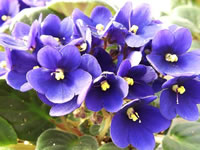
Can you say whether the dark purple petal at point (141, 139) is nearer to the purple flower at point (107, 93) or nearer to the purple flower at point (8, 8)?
the purple flower at point (107, 93)

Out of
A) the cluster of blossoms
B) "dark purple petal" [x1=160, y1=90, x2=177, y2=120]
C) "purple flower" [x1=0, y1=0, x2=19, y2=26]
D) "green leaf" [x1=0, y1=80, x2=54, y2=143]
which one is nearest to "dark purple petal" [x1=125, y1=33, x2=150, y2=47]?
the cluster of blossoms

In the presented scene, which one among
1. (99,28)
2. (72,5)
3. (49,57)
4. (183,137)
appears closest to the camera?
(49,57)

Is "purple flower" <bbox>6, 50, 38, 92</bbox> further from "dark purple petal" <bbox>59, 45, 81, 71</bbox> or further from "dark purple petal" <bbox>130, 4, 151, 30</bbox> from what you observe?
"dark purple petal" <bbox>130, 4, 151, 30</bbox>

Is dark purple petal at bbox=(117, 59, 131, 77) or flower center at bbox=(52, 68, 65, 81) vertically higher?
dark purple petal at bbox=(117, 59, 131, 77)

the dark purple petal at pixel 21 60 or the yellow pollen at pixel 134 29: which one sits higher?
the yellow pollen at pixel 134 29

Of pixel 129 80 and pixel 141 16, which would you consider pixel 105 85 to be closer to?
pixel 129 80

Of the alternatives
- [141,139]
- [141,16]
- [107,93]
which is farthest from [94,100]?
[141,16]

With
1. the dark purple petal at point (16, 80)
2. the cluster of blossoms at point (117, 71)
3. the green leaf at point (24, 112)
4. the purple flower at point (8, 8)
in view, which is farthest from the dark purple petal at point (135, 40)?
the purple flower at point (8, 8)
